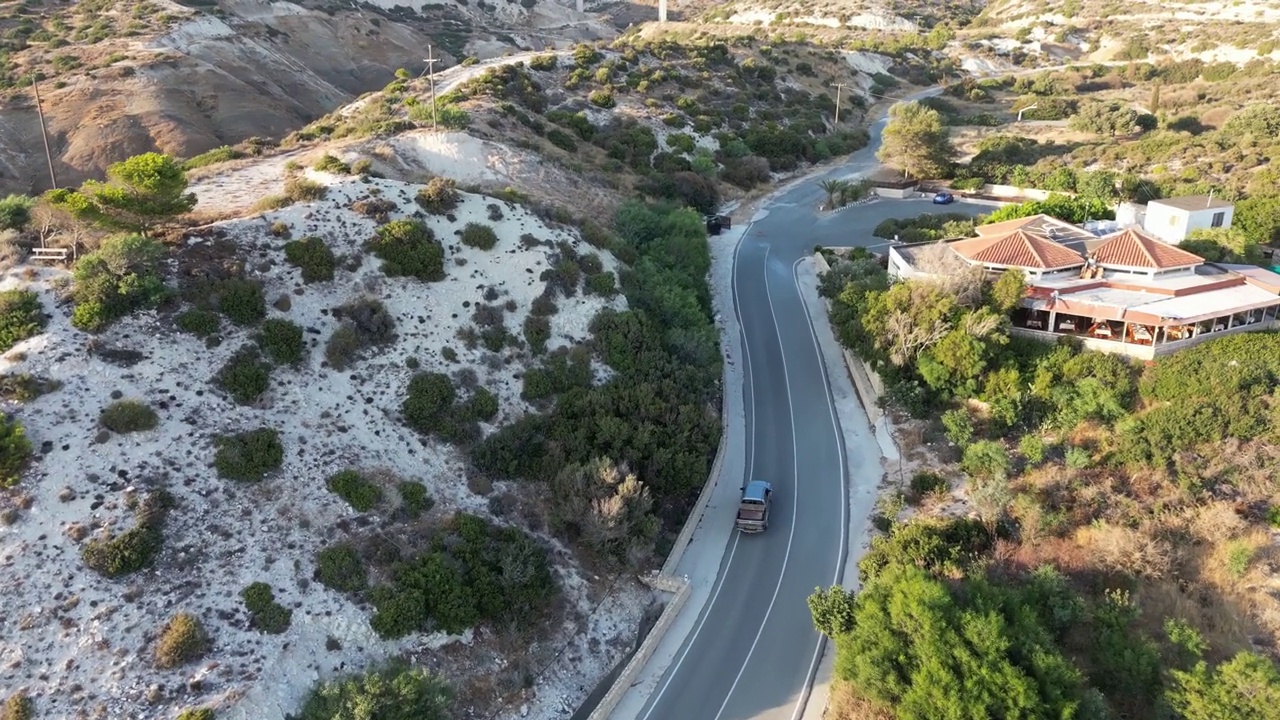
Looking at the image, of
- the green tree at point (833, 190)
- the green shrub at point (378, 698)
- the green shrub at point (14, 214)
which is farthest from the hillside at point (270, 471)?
the green tree at point (833, 190)

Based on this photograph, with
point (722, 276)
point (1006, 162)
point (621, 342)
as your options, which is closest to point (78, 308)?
point (621, 342)

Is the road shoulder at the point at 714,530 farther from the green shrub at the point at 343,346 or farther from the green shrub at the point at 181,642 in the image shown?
the green shrub at the point at 343,346

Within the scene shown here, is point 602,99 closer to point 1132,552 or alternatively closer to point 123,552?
point 1132,552

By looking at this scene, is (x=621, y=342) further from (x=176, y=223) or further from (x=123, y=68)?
(x=123, y=68)

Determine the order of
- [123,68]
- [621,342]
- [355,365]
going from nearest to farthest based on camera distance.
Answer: [355,365], [621,342], [123,68]

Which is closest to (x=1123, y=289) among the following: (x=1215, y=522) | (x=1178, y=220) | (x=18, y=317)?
(x=1178, y=220)

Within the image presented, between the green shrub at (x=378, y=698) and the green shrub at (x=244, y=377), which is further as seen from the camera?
the green shrub at (x=244, y=377)

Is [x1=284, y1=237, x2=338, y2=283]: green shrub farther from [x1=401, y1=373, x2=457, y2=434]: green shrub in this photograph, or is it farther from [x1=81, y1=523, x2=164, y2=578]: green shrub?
[x1=81, y1=523, x2=164, y2=578]: green shrub

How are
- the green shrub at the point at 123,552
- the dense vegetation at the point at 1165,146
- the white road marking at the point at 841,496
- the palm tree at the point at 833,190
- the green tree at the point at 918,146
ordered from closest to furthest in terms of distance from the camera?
the green shrub at the point at 123,552 < the white road marking at the point at 841,496 < the dense vegetation at the point at 1165,146 < the palm tree at the point at 833,190 < the green tree at the point at 918,146
